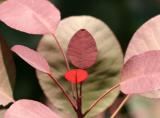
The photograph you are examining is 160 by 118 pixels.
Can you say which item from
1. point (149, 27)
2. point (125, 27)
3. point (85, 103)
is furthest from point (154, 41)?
point (125, 27)

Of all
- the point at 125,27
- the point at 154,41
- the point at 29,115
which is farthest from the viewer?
the point at 125,27

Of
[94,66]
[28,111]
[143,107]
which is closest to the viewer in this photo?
[28,111]

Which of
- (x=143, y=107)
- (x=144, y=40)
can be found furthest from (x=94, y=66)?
(x=143, y=107)

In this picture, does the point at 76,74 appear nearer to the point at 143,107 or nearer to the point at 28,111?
the point at 28,111

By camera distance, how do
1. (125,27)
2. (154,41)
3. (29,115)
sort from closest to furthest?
1. (29,115)
2. (154,41)
3. (125,27)

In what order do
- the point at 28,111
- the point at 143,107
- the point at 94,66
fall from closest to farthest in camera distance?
1. the point at 28,111
2. the point at 94,66
3. the point at 143,107

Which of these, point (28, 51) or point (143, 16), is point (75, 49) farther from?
point (143, 16)

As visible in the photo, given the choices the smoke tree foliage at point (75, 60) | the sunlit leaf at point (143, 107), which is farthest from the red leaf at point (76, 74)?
the sunlit leaf at point (143, 107)

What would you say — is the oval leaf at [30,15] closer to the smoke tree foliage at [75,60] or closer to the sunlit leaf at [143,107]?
the smoke tree foliage at [75,60]
